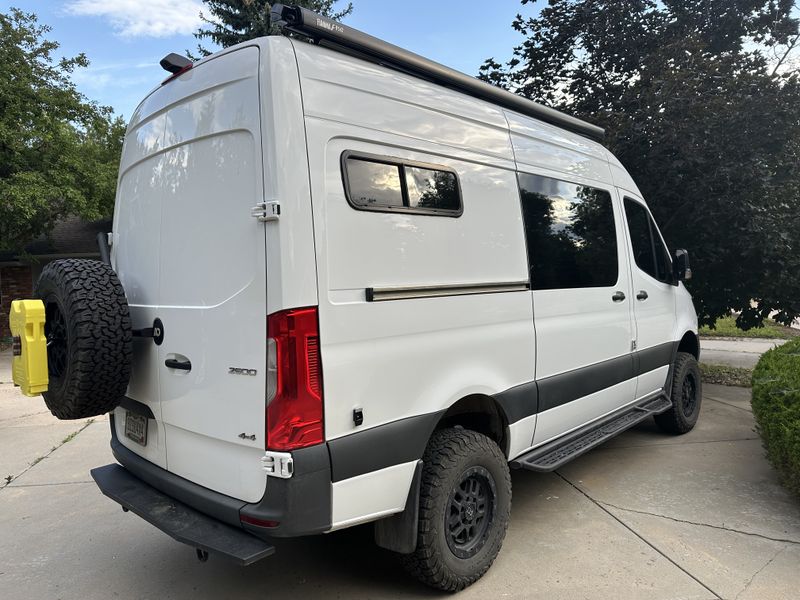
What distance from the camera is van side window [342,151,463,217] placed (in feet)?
8.11

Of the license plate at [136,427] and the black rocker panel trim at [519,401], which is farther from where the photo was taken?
the black rocker panel trim at [519,401]

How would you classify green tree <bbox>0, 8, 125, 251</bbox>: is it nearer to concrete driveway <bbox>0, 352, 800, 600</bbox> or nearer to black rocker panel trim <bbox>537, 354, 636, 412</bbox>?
concrete driveway <bbox>0, 352, 800, 600</bbox>

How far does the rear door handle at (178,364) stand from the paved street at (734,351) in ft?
30.2

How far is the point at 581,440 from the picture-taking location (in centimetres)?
386

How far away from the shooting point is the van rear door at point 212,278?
7.68ft

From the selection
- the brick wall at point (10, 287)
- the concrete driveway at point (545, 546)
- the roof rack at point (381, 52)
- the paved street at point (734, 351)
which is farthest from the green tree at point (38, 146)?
the paved street at point (734, 351)

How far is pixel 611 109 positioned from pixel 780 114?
2152 mm

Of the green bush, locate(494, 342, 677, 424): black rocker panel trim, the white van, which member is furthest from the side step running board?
the green bush

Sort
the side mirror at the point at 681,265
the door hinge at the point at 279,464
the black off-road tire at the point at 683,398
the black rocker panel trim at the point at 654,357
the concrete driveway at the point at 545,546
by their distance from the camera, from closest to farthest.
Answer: the door hinge at the point at 279,464 < the concrete driveway at the point at 545,546 < the black rocker panel trim at the point at 654,357 < the side mirror at the point at 681,265 < the black off-road tire at the point at 683,398

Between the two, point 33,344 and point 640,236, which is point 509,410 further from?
point 33,344

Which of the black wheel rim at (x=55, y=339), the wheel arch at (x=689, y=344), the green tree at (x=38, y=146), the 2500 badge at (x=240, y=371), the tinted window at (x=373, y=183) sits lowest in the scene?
the wheel arch at (x=689, y=344)

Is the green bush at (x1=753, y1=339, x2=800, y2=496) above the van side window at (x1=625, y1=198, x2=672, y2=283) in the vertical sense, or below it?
below

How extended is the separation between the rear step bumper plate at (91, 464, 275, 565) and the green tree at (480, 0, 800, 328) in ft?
21.7

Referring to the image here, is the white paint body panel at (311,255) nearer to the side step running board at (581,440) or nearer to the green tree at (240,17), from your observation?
the side step running board at (581,440)
